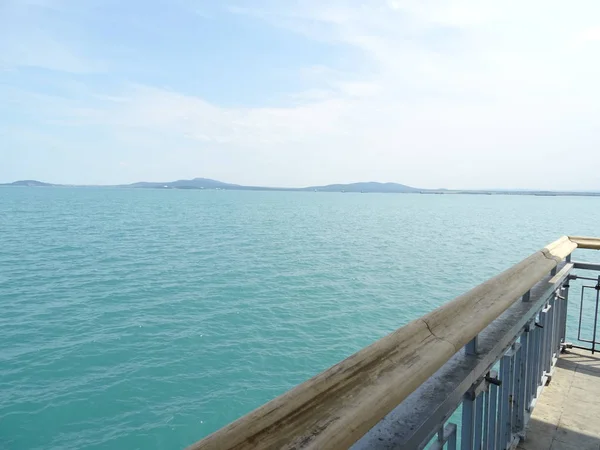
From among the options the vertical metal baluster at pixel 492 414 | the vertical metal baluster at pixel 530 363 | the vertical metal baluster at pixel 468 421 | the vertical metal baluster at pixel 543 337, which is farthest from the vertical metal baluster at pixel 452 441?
the vertical metal baluster at pixel 543 337

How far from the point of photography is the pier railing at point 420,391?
2.59 feet

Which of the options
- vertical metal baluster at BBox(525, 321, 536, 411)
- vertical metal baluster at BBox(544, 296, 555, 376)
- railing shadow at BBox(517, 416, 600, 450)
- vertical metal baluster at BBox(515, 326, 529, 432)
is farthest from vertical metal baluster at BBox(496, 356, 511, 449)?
vertical metal baluster at BBox(544, 296, 555, 376)

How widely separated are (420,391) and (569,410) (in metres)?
2.91

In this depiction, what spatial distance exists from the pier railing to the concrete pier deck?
0.64 m

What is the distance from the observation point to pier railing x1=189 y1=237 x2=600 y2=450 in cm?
79

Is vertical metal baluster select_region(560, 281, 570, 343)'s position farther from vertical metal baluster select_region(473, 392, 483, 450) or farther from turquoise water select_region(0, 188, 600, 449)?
turquoise water select_region(0, 188, 600, 449)

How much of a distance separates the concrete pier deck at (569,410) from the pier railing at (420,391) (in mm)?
639

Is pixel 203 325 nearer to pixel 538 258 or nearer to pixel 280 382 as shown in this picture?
pixel 280 382

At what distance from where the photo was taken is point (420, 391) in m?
1.38

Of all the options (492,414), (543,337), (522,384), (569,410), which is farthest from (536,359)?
(492,414)

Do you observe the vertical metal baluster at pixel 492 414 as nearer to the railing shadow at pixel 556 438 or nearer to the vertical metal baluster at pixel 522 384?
the vertical metal baluster at pixel 522 384

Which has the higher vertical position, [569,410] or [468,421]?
[468,421]

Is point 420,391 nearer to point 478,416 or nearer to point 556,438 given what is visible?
point 478,416

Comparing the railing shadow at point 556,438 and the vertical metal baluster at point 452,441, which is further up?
the vertical metal baluster at point 452,441
